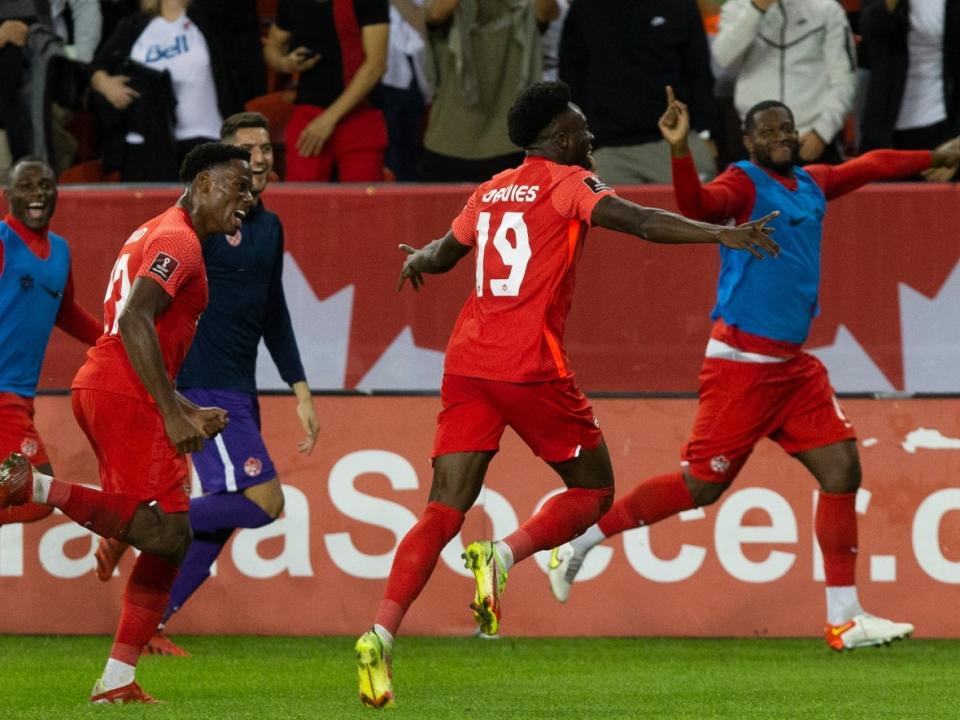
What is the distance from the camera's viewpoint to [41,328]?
29.0 ft

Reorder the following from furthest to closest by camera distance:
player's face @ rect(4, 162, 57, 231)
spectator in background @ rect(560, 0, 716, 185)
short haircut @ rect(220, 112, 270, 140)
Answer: spectator in background @ rect(560, 0, 716, 185), player's face @ rect(4, 162, 57, 231), short haircut @ rect(220, 112, 270, 140)

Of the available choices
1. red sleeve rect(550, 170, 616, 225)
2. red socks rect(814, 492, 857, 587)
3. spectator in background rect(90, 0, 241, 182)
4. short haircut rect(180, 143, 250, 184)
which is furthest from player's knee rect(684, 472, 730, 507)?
spectator in background rect(90, 0, 241, 182)

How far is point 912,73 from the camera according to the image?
34.1 feet

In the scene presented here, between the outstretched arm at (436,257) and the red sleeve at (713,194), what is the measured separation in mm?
1097

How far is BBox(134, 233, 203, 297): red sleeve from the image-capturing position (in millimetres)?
6359

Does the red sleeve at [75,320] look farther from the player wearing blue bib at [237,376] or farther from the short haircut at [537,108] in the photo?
the short haircut at [537,108]

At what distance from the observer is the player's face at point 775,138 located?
841cm

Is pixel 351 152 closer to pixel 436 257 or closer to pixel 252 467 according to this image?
pixel 252 467

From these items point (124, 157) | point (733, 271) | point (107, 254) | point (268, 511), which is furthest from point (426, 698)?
point (124, 157)

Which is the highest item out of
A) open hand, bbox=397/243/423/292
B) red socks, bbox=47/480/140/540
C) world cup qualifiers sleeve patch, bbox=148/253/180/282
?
world cup qualifiers sleeve patch, bbox=148/253/180/282

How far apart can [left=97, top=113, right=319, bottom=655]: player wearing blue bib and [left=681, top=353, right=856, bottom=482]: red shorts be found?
185cm

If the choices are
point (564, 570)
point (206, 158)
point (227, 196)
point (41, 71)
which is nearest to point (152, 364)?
point (227, 196)

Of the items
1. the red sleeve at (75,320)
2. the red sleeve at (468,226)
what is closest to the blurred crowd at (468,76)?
the red sleeve at (75,320)

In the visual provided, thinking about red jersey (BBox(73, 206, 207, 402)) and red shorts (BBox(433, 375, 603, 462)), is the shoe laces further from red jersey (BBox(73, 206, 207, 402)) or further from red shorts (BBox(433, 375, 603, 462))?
red jersey (BBox(73, 206, 207, 402))
